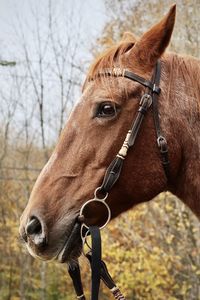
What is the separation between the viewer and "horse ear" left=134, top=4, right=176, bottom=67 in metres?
2.33

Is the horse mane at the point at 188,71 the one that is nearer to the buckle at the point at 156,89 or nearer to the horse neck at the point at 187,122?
the horse neck at the point at 187,122

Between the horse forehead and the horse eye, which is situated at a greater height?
the horse forehead

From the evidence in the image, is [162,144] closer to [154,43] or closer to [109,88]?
[109,88]

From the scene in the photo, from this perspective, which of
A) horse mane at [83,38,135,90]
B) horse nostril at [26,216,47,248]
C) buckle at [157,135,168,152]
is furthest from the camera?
horse mane at [83,38,135,90]

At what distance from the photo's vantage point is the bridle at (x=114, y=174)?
2269 millimetres

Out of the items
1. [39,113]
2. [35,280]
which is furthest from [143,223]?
[35,280]

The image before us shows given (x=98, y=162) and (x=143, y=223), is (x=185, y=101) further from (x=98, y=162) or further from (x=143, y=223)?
(x=143, y=223)

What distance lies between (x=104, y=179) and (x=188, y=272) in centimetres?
816

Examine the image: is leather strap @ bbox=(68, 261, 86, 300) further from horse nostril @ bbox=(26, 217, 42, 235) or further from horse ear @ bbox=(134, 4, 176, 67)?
horse ear @ bbox=(134, 4, 176, 67)

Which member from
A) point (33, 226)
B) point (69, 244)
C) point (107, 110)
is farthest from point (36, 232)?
point (107, 110)

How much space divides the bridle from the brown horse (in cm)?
3

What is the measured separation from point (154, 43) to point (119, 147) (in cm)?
60

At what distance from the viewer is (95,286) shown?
2.25 m

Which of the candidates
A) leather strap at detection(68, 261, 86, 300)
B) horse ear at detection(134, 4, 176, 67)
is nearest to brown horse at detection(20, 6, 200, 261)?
horse ear at detection(134, 4, 176, 67)
